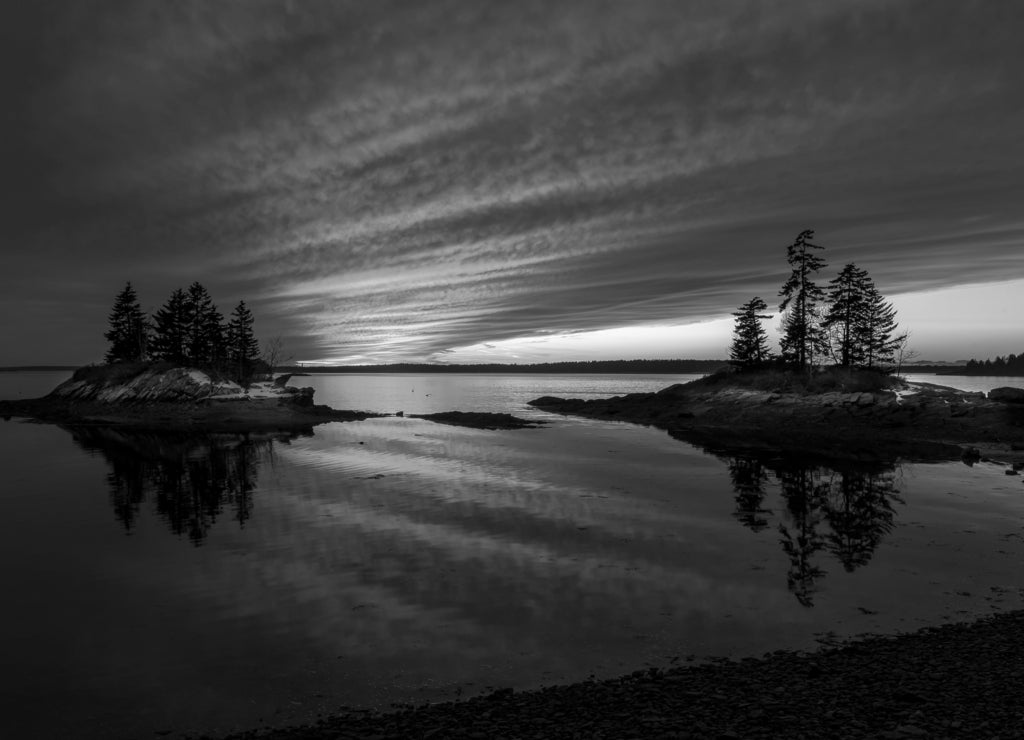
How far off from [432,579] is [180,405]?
65.6m

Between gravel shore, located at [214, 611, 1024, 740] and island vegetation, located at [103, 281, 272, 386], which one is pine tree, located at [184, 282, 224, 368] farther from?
gravel shore, located at [214, 611, 1024, 740]

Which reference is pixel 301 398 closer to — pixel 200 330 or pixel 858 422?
pixel 200 330

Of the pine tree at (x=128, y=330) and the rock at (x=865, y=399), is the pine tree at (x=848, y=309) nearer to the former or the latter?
the rock at (x=865, y=399)

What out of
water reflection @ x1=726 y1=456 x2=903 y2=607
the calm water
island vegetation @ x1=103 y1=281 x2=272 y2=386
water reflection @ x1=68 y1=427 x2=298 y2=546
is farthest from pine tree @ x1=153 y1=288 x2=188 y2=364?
water reflection @ x1=726 y1=456 x2=903 y2=607

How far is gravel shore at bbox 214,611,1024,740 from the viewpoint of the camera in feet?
23.9

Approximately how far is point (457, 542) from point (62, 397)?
88.6m

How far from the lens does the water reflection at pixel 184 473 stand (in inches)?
904

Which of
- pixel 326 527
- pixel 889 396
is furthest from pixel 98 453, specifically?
pixel 889 396

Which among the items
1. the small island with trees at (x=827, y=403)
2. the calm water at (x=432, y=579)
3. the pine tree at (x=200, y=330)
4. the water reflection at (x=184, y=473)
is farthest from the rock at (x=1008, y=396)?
the pine tree at (x=200, y=330)

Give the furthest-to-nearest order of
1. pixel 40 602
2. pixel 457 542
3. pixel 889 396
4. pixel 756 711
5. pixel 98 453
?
1. pixel 889 396
2. pixel 98 453
3. pixel 457 542
4. pixel 40 602
5. pixel 756 711

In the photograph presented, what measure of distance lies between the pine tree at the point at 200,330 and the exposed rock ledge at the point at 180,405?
14.1m

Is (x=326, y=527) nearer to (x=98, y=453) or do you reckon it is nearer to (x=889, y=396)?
(x=98, y=453)

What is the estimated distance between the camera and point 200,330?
92.0 metres

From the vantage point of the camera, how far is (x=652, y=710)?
796cm
